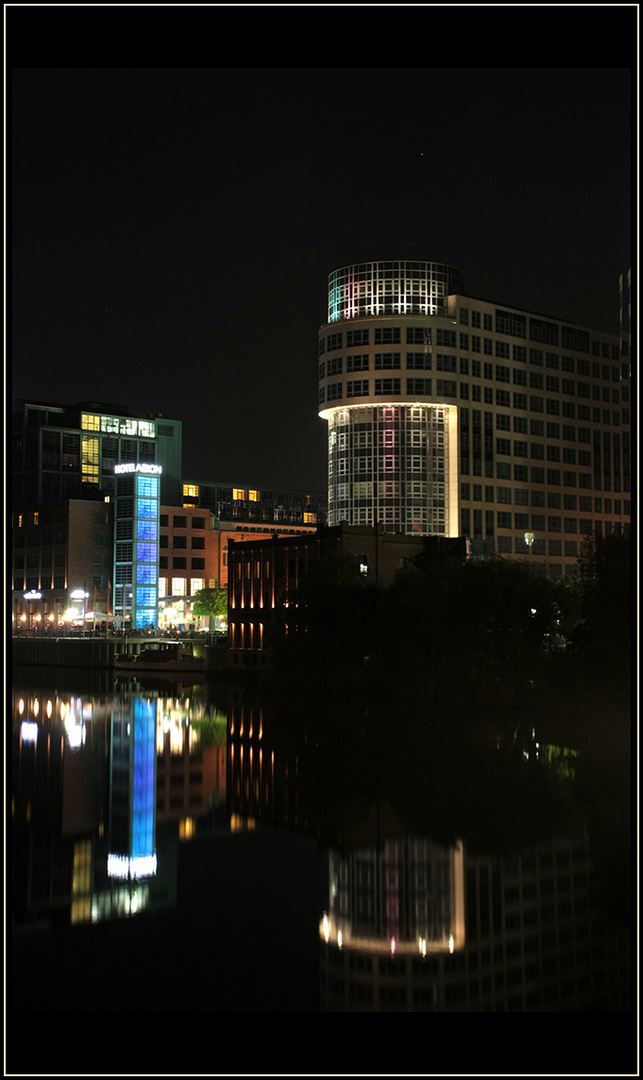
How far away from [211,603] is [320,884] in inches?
6087

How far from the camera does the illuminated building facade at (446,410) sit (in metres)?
162

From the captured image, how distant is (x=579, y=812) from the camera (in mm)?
37812

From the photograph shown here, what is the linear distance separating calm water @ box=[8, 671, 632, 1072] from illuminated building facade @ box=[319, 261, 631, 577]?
4111 inches

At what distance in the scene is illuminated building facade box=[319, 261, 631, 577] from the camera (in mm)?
161500

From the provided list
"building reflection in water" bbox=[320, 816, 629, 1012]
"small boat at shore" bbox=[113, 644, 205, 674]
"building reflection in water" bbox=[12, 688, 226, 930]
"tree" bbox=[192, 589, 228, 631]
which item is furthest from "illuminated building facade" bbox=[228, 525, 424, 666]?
"building reflection in water" bbox=[320, 816, 629, 1012]

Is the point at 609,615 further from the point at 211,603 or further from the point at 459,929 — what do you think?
the point at 211,603

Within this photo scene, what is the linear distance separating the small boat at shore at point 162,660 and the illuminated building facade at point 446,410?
36.0m

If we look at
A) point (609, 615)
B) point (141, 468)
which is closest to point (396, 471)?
point (141, 468)

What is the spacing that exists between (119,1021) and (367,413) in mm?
147336

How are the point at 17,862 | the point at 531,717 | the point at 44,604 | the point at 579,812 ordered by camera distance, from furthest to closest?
the point at 44,604
the point at 531,717
the point at 579,812
the point at 17,862

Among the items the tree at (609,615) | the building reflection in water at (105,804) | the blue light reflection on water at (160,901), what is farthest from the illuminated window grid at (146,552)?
the blue light reflection on water at (160,901)

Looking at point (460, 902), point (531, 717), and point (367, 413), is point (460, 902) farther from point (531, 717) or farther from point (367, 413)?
point (367, 413)

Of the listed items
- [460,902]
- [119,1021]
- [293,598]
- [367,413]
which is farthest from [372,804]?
[367,413]

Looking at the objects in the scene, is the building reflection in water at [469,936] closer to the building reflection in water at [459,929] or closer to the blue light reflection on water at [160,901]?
the building reflection in water at [459,929]
